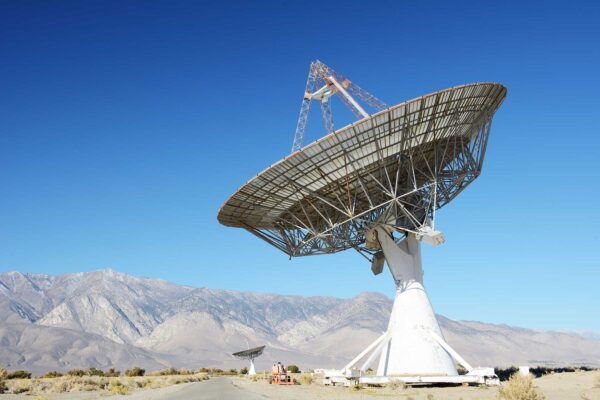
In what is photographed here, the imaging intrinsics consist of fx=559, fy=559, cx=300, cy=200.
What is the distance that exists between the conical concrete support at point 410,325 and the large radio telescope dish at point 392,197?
2.5 inches

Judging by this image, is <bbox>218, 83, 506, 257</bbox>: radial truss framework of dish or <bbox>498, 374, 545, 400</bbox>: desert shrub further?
<bbox>218, 83, 506, 257</bbox>: radial truss framework of dish

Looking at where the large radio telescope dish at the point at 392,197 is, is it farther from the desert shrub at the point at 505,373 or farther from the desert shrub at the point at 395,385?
the desert shrub at the point at 505,373

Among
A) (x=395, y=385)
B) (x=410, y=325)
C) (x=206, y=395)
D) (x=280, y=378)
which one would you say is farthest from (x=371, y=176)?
(x=280, y=378)

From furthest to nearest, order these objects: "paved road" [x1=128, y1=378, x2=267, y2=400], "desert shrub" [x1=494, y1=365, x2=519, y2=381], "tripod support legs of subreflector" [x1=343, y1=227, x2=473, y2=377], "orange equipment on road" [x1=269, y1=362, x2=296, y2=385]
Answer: "orange equipment on road" [x1=269, y1=362, x2=296, y2=385] → "desert shrub" [x1=494, y1=365, x2=519, y2=381] → "tripod support legs of subreflector" [x1=343, y1=227, x2=473, y2=377] → "paved road" [x1=128, y1=378, x2=267, y2=400]

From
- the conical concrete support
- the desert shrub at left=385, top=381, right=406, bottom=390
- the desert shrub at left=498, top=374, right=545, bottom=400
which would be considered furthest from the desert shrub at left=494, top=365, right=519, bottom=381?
the desert shrub at left=498, top=374, right=545, bottom=400

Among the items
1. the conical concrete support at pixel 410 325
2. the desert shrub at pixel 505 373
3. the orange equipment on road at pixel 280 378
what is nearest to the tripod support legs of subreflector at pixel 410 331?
the conical concrete support at pixel 410 325

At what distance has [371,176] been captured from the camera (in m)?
33.5

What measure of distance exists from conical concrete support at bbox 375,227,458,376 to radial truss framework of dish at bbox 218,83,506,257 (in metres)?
1.65

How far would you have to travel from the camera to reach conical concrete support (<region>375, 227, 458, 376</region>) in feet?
112

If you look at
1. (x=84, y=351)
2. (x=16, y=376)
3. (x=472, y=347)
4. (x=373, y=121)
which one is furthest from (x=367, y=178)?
(x=472, y=347)

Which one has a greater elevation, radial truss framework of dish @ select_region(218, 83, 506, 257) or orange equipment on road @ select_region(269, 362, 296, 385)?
radial truss framework of dish @ select_region(218, 83, 506, 257)

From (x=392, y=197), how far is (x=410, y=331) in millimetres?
8471

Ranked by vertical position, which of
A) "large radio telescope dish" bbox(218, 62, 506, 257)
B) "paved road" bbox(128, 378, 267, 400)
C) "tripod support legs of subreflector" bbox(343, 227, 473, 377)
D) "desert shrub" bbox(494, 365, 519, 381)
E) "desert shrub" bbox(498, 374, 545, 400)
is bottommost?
"paved road" bbox(128, 378, 267, 400)

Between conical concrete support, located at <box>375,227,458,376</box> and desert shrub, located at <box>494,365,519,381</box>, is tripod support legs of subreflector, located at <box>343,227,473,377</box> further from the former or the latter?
desert shrub, located at <box>494,365,519,381</box>
